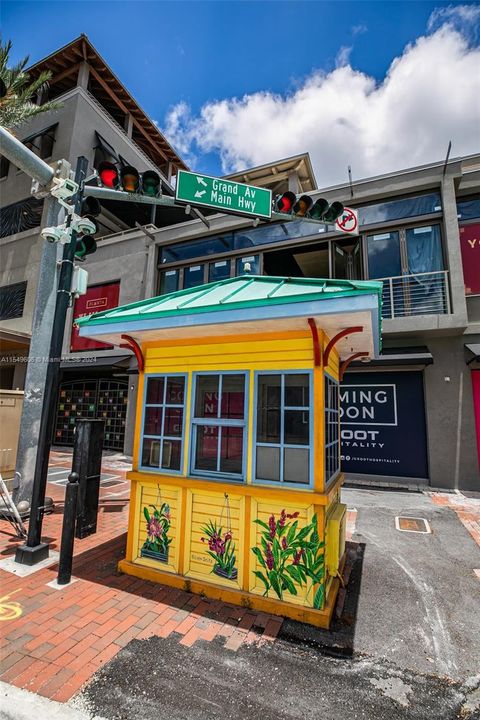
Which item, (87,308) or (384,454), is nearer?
(384,454)

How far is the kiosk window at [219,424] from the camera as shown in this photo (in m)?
4.01

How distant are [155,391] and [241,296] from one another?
67.9 inches

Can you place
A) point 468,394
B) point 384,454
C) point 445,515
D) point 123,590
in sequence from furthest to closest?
1. point 384,454
2. point 468,394
3. point 445,515
4. point 123,590

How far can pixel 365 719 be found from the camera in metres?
2.29

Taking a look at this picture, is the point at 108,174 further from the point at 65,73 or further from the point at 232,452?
the point at 65,73

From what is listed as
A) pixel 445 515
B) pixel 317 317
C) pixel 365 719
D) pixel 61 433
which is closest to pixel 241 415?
pixel 317 317

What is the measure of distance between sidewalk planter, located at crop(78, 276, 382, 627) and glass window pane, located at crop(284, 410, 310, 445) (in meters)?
0.01

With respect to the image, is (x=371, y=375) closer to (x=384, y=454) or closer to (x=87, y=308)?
(x=384, y=454)

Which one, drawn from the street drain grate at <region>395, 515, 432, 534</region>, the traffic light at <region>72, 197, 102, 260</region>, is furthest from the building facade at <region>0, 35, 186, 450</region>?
the street drain grate at <region>395, 515, 432, 534</region>

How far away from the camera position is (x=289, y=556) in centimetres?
348

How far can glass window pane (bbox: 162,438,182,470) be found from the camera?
13.9 ft

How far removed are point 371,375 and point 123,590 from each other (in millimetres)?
9053

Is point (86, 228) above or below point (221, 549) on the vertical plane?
above

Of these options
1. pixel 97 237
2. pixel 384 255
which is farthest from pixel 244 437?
pixel 97 237
